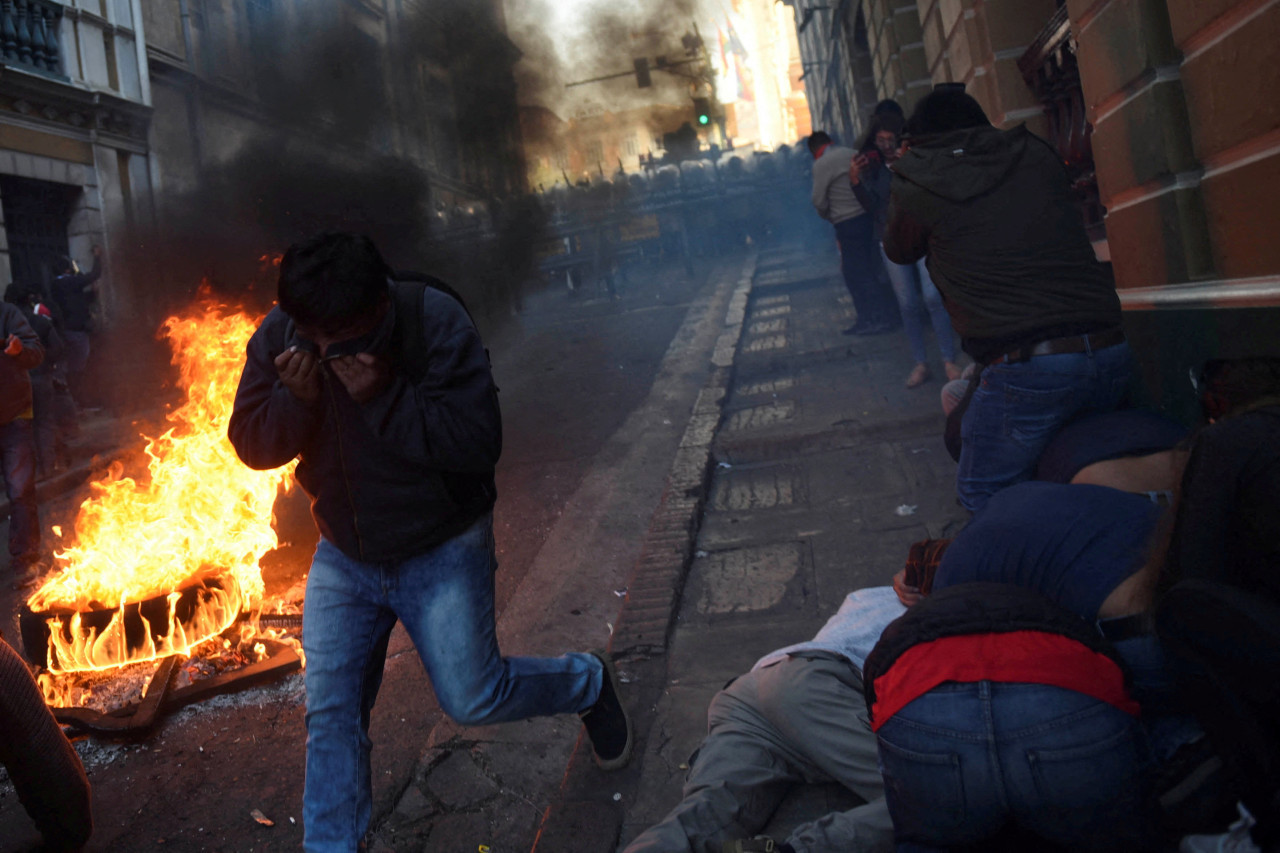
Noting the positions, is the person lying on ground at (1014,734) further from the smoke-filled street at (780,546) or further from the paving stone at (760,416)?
the paving stone at (760,416)

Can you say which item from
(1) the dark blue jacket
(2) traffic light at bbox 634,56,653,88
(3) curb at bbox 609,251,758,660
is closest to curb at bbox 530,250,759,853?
(3) curb at bbox 609,251,758,660

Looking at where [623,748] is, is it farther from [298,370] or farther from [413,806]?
[298,370]

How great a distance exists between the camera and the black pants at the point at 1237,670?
1.39 meters

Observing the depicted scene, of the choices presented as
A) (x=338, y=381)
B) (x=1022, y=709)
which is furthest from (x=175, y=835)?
(x=1022, y=709)

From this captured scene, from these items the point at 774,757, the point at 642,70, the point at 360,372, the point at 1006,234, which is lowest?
the point at 774,757

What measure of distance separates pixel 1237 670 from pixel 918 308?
5.54 meters

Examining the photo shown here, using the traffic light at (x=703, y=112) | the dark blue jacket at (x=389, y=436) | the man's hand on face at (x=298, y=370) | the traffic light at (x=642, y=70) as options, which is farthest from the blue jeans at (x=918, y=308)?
the traffic light at (x=642, y=70)

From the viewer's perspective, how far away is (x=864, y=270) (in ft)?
28.8

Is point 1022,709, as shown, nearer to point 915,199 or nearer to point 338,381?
point 338,381

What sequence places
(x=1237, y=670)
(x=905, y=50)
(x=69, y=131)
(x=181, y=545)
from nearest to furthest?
(x=1237, y=670) < (x=181, y=545) < (x=905, y=50) < (x=69, y=131)

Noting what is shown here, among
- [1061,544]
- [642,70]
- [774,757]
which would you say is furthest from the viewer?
[642,70]

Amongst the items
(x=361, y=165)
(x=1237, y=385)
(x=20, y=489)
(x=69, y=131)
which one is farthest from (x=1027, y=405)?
(x=69, y=131)

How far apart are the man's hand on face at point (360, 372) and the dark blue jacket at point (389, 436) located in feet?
0.20

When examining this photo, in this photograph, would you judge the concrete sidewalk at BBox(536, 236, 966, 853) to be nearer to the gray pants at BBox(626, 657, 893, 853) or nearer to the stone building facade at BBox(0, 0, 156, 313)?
the gray pants at BBox(626, 657, 893, 853)
